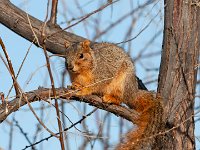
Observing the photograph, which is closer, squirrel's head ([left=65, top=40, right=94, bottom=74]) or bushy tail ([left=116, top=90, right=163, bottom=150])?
bushy tail ([left=116, top=90, right=163, bottom=150])

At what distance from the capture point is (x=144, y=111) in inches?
159

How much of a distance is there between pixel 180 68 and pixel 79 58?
0.86 metres

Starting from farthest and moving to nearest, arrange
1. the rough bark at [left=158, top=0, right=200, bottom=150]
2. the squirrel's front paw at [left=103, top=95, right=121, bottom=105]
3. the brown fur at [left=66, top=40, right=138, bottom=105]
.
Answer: the brown fur at [left=66, top=40, right=138, bottom=105] → the squirrel's front paw at [left=103, top=95, right=121, bottom=105] → the rough bark at [left=158, top=0, right=200, bottom=150]

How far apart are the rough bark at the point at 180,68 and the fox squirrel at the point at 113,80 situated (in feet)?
0.50

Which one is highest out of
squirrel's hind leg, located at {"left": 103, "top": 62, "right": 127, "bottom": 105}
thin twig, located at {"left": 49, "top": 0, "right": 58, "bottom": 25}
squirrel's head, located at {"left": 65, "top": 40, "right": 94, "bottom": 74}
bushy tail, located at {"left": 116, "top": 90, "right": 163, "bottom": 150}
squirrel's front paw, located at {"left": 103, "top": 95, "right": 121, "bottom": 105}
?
thin twig, located at {"left": 49, "top": 0, "right": 58, "bottom": 25}

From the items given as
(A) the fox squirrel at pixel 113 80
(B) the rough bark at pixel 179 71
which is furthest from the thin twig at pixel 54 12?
(B) the rough bark at pixel 179 71

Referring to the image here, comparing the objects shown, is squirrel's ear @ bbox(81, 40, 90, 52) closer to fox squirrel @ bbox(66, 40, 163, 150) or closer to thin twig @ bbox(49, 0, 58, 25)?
fox squirrel @ bbox(66, 40, 163, 150)

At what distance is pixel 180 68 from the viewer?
149 inches

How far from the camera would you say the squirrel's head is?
414cm

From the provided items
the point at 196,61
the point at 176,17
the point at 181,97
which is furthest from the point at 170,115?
the point at 176,17

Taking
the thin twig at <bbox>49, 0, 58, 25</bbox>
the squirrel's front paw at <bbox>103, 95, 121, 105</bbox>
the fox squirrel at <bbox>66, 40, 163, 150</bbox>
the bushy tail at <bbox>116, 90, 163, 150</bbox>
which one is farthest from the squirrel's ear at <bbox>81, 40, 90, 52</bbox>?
the bushy tail at <bbox>116, 90, 163, 150</bbox>

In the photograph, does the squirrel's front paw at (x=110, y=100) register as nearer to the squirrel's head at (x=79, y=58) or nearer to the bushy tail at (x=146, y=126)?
the bushy tail at (x=146, y=126)

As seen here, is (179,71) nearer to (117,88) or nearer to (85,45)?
(117,88)

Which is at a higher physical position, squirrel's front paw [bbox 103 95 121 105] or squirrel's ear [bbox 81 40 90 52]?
squirrel's ear [bbox 81 40 90 52]
